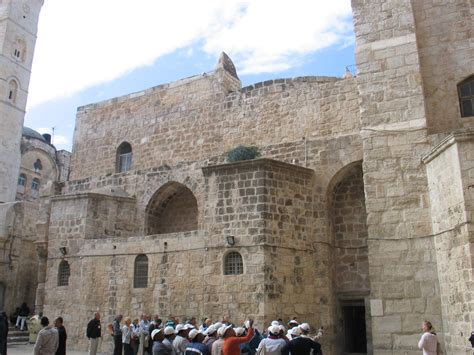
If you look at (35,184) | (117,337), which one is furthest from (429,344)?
(35,184)

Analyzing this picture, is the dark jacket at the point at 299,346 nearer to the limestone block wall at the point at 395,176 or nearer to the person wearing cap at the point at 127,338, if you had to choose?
the limestone block wall at the point at 395,176

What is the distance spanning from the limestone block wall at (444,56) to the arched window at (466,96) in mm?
137

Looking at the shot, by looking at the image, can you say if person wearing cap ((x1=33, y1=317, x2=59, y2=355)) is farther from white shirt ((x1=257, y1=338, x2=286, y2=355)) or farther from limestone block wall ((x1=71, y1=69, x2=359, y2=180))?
limestone block wall ((x1=71, y1=69, x2=359, y2=180))

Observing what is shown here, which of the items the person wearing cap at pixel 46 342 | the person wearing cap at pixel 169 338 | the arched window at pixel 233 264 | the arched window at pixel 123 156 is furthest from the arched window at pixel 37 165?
the person wearing cap at pixel 169 338

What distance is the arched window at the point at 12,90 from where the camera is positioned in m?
28.6

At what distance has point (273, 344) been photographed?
616 cm

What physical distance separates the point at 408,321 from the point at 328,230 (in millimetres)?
3889

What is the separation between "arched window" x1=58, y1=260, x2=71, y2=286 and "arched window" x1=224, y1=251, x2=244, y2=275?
5.75 metres

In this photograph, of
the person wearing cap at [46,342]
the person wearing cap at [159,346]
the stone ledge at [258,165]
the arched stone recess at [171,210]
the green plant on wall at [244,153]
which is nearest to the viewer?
the person wearing cap at [159,346]

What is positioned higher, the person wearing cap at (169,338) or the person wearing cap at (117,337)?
the person wearing cap at (169,338)

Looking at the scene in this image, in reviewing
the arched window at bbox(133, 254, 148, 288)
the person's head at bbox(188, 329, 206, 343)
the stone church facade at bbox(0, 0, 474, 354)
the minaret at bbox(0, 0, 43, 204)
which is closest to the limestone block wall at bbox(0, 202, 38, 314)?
the stone church facade at bbox(0, 0, 474, 354)

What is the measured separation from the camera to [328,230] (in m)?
12.9

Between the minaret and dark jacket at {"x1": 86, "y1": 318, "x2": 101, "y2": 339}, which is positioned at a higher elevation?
the minaret

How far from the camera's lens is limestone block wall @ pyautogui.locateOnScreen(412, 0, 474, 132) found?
10.7m
